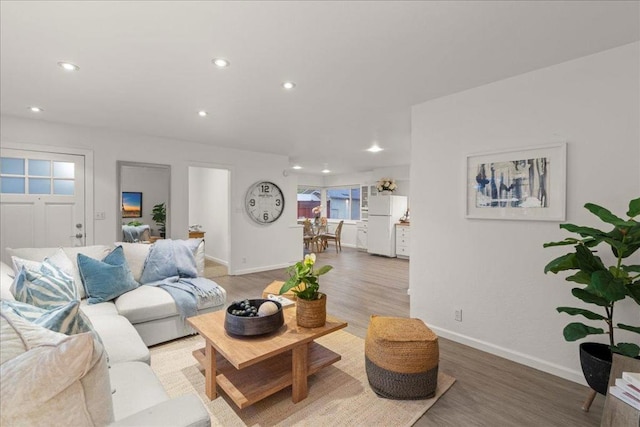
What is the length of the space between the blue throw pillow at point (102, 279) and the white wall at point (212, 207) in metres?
3.45

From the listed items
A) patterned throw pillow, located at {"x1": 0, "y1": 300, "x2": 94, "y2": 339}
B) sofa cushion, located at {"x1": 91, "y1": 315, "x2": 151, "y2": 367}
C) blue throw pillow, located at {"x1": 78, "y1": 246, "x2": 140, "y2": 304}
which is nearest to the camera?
patterned throw pillow, located at {"x1": 0, "y1": 300, "x2": 94, "y2": 339}

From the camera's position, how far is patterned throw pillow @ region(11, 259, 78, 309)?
192cm

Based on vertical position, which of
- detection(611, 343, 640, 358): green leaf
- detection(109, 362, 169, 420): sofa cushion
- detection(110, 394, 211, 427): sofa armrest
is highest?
detection(110, 394, 211, 427): sofa armrest

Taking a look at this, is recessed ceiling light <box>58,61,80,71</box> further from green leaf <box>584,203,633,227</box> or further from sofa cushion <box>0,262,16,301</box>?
green leaf <box>584,203,633,227</box>

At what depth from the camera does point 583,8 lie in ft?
5.42

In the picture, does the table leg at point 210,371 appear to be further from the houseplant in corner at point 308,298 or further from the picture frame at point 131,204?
the picture frame at point 131,204

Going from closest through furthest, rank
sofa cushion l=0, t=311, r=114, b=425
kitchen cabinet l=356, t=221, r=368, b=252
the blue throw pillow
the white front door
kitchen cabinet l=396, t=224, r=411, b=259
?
sofa cushion l=0, t=311, r=114, b=425, the blue throw pillow, the white front door, kitchen cabinet l=396, t=224, r=411, b=259, kitchen cabinet l=356, t=221, r=368, b=252

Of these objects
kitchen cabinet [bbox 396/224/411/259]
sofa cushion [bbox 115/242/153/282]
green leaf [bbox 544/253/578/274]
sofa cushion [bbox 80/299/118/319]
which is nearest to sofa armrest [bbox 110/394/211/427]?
sofa cushion [bbox 80/299/118/319]

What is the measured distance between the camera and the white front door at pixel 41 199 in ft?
12.2

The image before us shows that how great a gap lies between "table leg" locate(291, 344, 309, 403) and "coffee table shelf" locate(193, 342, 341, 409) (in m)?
0.05

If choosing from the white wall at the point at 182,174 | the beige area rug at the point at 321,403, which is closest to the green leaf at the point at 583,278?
the beige area rug at the point at 321,403

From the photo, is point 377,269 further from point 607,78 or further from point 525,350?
→ point 607,78

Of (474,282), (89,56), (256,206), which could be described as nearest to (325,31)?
(89,56)

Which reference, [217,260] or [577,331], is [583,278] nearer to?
[577,331]
